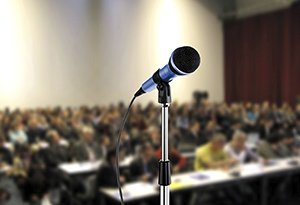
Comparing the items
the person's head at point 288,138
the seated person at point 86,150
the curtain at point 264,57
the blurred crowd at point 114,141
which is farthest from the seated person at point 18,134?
the person's head at point 288,138

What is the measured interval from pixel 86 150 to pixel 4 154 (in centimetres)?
99

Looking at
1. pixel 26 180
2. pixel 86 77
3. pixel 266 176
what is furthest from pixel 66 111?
pixel 266 176

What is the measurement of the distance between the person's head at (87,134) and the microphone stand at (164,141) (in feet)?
11.4

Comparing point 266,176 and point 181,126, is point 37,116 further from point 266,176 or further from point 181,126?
point 266,176

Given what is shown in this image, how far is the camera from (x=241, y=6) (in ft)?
15.8

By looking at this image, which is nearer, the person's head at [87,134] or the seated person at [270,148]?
the person's head at [87,134]

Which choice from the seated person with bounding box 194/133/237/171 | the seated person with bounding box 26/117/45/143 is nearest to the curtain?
the seated person with bounding box 194/133/237/171

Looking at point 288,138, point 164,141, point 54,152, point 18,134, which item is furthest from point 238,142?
point 164,141

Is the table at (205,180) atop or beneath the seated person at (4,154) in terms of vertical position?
beneath

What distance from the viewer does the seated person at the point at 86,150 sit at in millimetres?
4363

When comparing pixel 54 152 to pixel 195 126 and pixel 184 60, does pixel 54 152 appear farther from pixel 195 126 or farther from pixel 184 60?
pixel 184 60

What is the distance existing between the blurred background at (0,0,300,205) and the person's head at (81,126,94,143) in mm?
12

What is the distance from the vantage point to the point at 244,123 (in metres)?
5.73

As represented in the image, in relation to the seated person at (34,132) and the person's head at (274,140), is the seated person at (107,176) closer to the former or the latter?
the seated person at (34,132)
